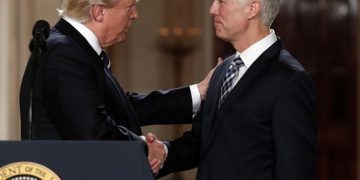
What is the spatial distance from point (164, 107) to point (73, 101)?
2.28 feet

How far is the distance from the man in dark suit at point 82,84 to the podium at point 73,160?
31 centimetres

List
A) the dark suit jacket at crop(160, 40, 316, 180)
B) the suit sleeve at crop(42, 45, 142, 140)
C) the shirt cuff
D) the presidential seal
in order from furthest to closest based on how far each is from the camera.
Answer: the shirt cuff
the dark suit jacket at crop(160, 40, 316, 180)
the suit sleeve at crop(42, 45, 142, 140)
the presidential seal

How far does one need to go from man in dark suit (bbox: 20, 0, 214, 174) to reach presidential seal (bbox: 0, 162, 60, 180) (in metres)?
0.33

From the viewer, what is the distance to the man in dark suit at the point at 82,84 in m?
2.37

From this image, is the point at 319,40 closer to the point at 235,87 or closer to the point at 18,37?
the point at 18,37

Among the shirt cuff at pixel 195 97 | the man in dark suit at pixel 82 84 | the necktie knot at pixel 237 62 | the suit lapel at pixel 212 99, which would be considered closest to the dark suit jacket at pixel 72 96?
the man in dark suit at pixel 82 84

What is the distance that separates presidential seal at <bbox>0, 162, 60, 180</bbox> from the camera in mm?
1825

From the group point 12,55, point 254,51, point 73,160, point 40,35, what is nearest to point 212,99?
point 254,51

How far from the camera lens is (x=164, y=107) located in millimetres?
3029

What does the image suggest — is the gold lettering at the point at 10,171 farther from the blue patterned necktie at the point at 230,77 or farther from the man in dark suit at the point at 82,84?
the blue patterned necktie at the point at 230,77

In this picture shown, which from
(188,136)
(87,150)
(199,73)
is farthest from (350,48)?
(87,150)

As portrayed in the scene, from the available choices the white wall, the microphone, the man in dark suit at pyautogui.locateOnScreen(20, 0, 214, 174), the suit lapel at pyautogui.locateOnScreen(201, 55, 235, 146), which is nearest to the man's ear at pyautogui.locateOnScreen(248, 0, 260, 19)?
the suit lapel at pyautogui.locateOnScreen(201, 55, 235, 146)

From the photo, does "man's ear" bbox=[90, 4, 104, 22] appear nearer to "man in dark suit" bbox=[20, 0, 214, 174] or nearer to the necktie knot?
"man in dark suit" bbox=[20, 0, 214, 174]

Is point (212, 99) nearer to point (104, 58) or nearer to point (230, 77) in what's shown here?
point (230, 77)
